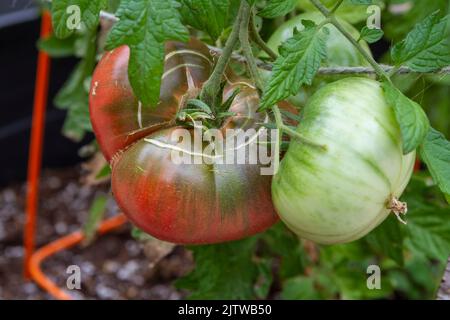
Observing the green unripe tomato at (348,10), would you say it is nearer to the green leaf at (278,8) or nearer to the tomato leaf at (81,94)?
the green leaf at (278,8)

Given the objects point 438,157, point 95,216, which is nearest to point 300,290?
point 95,216

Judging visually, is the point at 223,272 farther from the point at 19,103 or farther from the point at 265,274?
the point at 19,103

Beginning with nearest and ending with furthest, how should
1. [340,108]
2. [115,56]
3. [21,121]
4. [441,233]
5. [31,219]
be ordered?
1. [340,108]
2. [115,56]
3. [441,233]
4. [31,219]
5. [21,121]

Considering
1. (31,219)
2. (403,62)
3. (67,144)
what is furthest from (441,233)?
(67,144)

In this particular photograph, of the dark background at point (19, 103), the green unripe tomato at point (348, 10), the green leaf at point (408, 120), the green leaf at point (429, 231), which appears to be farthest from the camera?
the dark background at point (19, 103)

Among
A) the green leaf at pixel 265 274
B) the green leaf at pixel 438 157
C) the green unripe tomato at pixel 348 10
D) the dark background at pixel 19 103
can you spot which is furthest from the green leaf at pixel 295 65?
the dark background at pixel 19 103

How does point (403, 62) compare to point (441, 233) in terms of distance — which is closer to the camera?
point (403, 62)
